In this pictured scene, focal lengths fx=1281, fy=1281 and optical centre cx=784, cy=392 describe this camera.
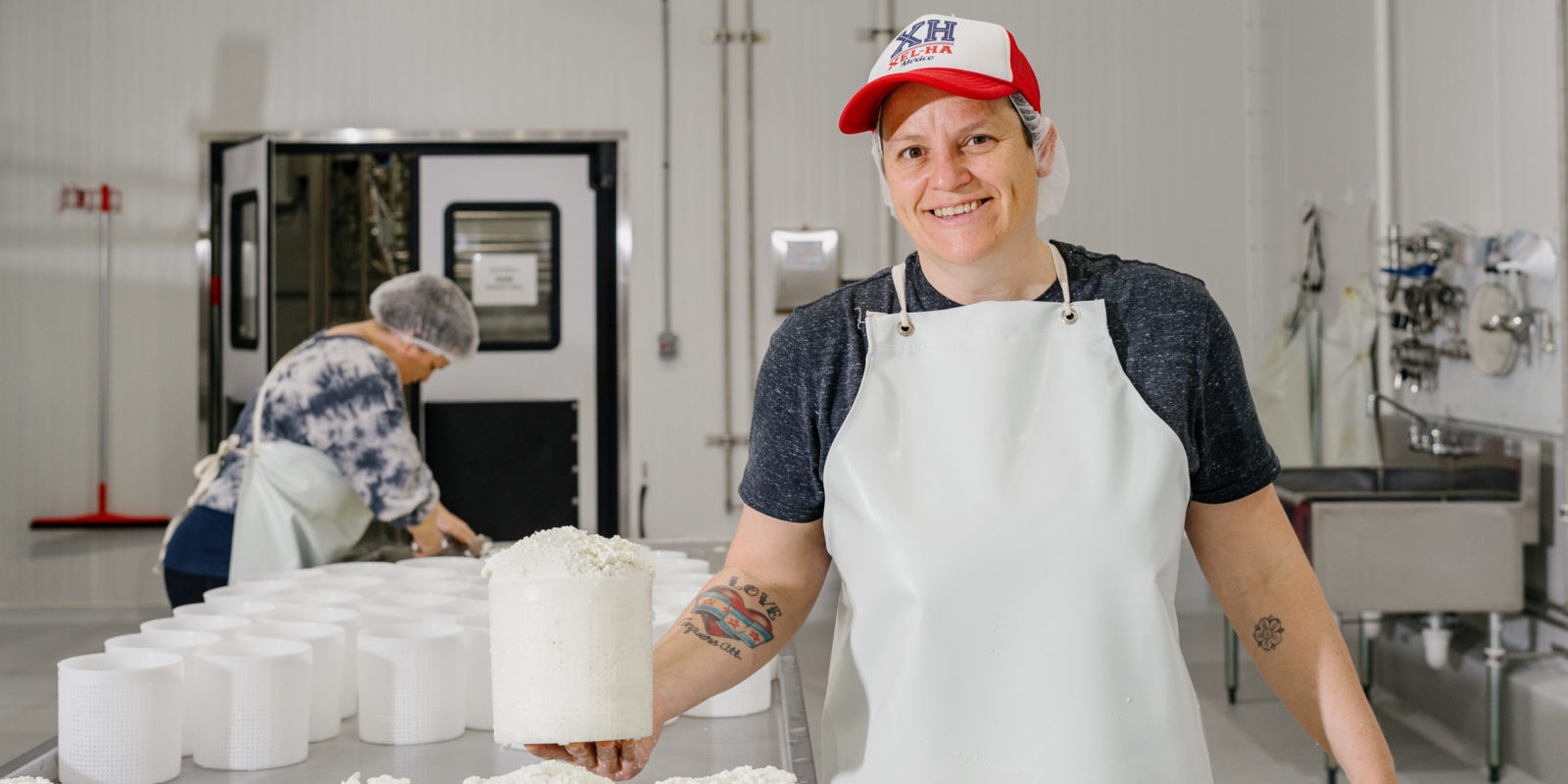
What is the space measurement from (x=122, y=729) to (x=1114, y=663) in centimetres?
109

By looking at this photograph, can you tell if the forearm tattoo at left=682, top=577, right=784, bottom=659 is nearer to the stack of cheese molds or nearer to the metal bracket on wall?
the stack of cheese molds

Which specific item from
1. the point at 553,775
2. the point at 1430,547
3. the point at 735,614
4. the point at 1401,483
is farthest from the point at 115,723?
the point at 1401,483

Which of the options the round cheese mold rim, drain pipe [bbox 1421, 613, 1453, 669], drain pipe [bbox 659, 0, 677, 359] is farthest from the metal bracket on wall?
the round cheese mold rim

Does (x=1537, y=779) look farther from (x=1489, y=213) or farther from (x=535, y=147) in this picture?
(x=535, y=147)

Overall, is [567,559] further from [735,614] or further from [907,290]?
[907,290]

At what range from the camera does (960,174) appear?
124cm

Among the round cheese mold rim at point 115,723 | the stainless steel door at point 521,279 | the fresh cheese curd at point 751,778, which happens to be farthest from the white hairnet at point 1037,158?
the stainless steel door at point 521,279

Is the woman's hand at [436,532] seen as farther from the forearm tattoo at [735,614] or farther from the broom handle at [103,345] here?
the broom handle at [103,345]

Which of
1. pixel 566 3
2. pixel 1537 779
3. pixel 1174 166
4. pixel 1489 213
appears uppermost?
pixel 566 3

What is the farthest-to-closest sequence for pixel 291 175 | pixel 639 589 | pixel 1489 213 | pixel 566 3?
pixel 291 175
pixel 566 3
pixel 1489 213
pixel 639 589

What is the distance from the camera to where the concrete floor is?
138 inches

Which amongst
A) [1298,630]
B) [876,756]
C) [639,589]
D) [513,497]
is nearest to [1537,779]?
[1298,630]

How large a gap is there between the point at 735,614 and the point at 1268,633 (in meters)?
0.53

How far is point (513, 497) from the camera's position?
5.25 m
